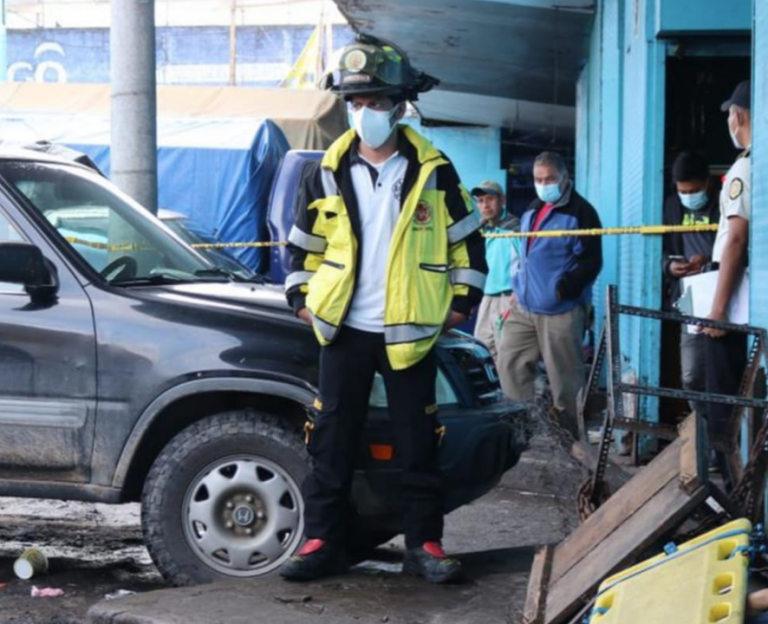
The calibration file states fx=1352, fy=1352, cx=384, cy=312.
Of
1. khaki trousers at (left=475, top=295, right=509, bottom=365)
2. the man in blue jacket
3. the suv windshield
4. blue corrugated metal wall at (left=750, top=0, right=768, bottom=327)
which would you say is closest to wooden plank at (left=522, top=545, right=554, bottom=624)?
blue corrugated metal wall at (left=750, top=0, right=768, bottom=327)

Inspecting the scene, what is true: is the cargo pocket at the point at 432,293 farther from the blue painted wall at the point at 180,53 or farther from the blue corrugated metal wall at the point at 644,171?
the blue painted wall at the point at 180,53

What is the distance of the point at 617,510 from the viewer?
16.4 feet

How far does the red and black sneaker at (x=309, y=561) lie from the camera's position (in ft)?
17.8

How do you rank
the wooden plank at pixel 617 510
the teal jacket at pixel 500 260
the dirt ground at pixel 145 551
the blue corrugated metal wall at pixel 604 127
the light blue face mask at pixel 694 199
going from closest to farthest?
the wooden plank at pixel 617 510 < the dirt ground at pixel 145 551 < the light blue face mask at pixel 694 199 < the teal jacket at pixel 500 260 < the blue corrugated metal wall at pixel 604 127

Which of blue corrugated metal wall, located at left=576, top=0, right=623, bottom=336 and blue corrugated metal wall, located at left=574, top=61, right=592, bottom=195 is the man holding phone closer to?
blue corrugated metal wall, located at left=576, top=0, right=623, bottom=336

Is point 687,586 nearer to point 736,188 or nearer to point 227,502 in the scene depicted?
point 227,502

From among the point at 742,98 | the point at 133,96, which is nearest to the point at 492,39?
the point at 133,96

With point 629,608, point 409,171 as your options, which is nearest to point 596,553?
point 629,608

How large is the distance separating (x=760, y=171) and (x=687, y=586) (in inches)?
95.9

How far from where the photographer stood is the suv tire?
5559 mm

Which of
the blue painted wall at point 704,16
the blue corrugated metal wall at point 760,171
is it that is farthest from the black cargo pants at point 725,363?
the blue painted wall at point 704,16

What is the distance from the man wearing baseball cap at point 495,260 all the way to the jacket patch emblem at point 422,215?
4460 millimetres

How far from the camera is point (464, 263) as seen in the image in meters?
5.57

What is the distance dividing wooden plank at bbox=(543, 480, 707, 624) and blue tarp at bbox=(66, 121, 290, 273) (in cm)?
1215
